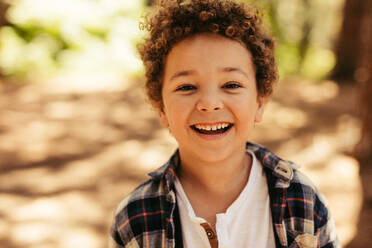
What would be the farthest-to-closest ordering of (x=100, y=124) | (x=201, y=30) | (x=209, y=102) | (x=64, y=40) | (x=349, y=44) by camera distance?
(x=64, y=40)
(x=349, y=44)
(x=100, y=124)
(x=201, y=30)
(x=209, y=102)

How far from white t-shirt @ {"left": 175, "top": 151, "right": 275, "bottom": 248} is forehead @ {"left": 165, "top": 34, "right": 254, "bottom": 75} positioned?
524 millimetres

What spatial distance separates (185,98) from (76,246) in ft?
7.53

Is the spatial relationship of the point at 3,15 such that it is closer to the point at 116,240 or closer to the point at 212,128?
the point at 116,240

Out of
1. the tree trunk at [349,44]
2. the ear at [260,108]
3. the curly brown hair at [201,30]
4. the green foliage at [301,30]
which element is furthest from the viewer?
the green foliage at [301,30]

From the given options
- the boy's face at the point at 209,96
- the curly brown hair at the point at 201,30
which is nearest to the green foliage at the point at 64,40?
the curly brown hair at the point at 201,30

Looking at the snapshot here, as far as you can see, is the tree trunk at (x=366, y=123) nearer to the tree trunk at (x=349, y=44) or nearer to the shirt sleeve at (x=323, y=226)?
the shirt sleeve at (x=323, y=226)

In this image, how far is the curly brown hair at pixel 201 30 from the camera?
160 cm

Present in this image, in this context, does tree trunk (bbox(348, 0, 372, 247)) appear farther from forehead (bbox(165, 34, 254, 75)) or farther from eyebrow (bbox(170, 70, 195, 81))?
eyebrow (bbox(170, 70, 195, 81))

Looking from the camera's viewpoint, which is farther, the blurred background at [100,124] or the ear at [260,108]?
the blurred background at [100,124]

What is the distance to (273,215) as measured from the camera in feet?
5.15

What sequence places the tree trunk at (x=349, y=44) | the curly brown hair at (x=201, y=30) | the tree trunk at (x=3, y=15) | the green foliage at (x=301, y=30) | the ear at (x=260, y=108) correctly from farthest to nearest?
the green foliage at (x=301, y=30)
the tree trunk at (x=3, y=15)
the tree trunk at (x=349, y=44)
the ear at (x=260, y=108)
the curly brown hair at (x=201, y=30)

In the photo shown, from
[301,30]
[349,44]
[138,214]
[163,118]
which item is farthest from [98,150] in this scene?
[301,30]

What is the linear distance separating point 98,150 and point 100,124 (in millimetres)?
752

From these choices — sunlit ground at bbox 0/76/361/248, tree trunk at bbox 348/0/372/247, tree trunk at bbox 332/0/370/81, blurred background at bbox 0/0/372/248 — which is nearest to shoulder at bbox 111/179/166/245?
blurred background at bbox 0/0/372/248
